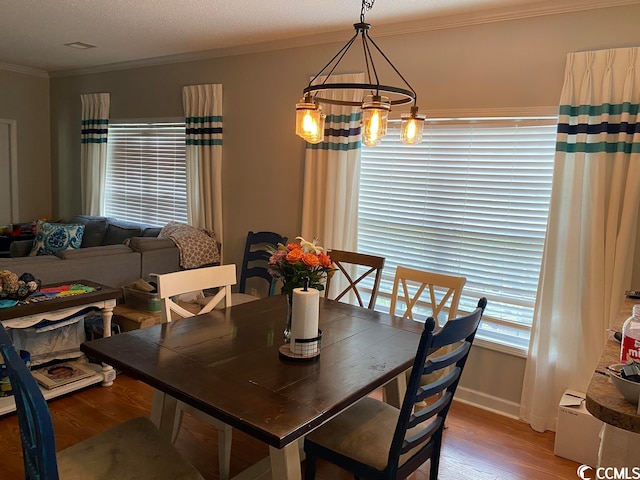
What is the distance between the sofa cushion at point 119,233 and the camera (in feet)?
16.5

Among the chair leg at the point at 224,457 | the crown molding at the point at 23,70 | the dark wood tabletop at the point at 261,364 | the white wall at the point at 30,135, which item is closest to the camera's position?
the dark wood tabletop at the point at 261,364

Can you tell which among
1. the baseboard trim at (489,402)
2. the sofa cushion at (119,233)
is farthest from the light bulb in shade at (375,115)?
the sofa cushion at (119,233)

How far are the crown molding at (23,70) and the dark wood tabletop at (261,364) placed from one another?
5123 mm

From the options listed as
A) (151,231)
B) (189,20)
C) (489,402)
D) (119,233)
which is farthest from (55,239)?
(489,402)

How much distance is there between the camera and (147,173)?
5445mm

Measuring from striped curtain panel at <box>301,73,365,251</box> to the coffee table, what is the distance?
63.3 inches

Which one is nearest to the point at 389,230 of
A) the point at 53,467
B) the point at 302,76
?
the point at 302,76

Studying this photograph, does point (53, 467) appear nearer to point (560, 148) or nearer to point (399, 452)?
point (399, 452)

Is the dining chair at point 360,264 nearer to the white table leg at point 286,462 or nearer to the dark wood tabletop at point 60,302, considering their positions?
the white table leg at point 286,462

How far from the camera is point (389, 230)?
373 cm

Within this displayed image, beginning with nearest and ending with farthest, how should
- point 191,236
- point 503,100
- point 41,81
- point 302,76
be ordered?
point 503,100, point 302,76, point 191,236, point 41,81

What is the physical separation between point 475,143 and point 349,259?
3.83ft

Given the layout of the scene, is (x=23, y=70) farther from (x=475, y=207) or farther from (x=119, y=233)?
(x=475, y=207)

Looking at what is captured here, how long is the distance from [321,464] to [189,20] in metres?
3.20
